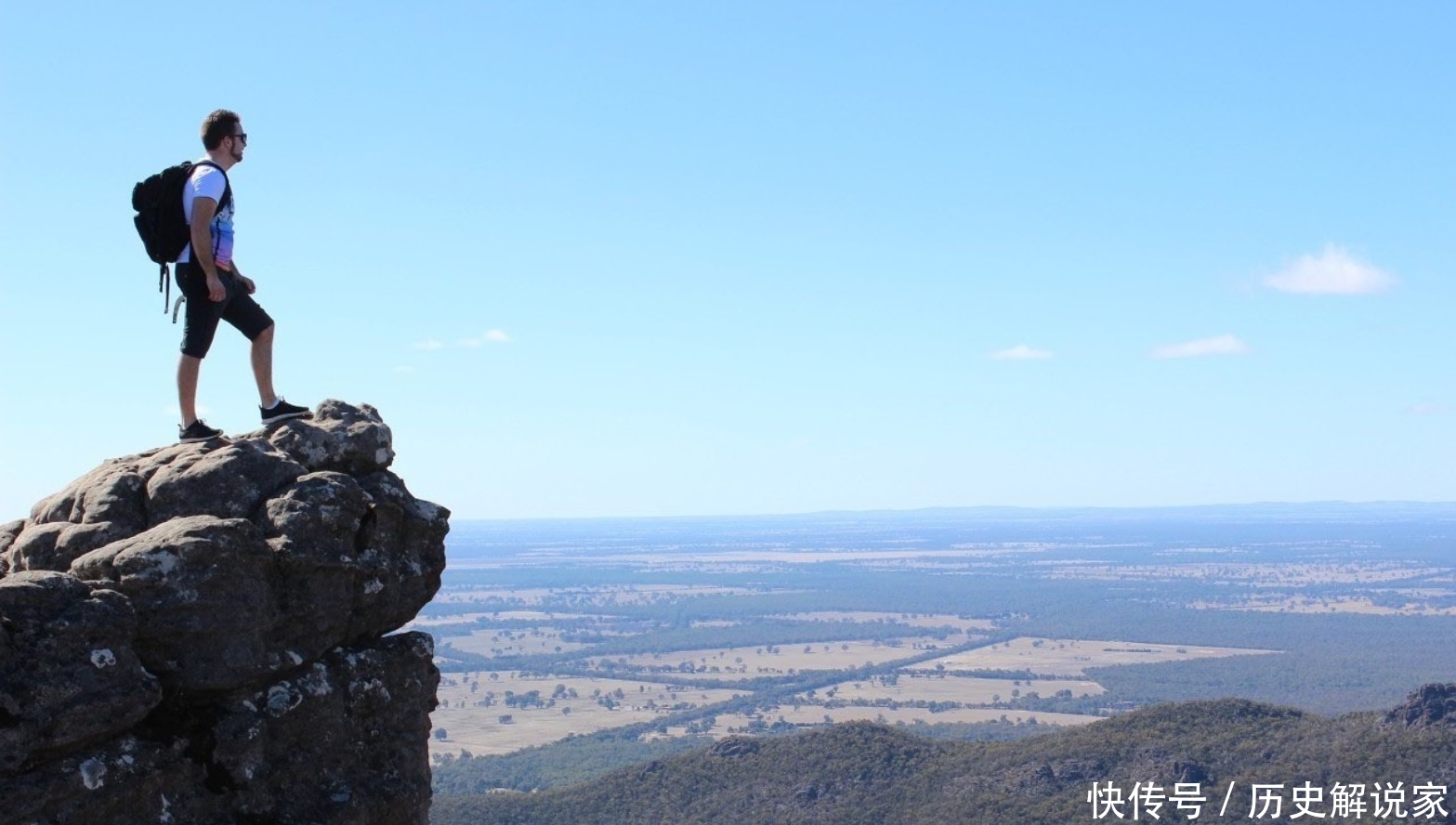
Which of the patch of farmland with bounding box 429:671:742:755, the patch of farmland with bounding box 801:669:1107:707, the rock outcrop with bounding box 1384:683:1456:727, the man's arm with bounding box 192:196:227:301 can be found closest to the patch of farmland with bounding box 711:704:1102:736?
the patch of farmland with bounding box 801:669:1107:707

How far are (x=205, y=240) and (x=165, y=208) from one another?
529 millimetres

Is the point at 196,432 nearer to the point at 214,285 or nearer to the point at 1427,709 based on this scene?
the point at 214,285

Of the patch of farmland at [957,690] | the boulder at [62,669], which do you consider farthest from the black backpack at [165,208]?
the patch of farmland at [957,690]

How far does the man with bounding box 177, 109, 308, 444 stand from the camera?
12000 mm

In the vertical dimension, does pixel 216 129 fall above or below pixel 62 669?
above

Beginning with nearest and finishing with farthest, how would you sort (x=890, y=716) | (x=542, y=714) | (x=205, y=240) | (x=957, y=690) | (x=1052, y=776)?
(x=205, y=240)
(x=1052, y=776)
(x=890, y=716)
(x=542, y=714)
(x=957, y=690)

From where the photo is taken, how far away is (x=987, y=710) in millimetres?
163750

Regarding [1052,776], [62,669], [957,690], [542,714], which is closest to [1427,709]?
[1052,776]

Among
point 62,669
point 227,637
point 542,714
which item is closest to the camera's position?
point 62,669

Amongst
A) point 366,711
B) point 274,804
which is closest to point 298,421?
point 366,711

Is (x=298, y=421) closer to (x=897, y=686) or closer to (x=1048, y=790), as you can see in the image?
(x=1048, y=790)

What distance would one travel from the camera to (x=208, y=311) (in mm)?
12547

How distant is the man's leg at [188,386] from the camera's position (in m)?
12.8

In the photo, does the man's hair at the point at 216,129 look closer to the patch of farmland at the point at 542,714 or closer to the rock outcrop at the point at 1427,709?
the rock outcrop at the point at 1427,709
